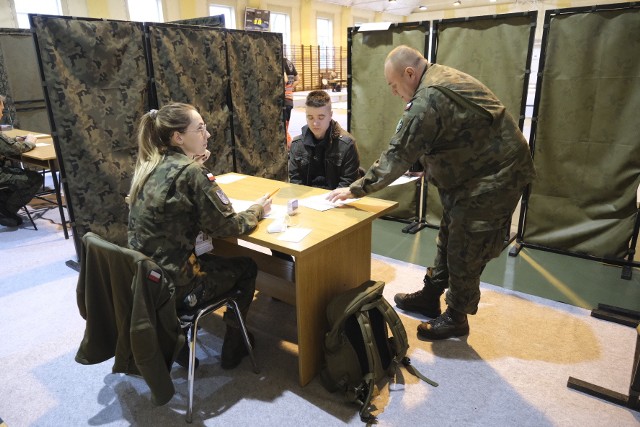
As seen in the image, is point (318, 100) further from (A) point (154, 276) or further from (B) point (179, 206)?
(A) point (154, 276)

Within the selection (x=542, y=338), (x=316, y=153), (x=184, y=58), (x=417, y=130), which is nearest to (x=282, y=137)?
(x=184, y=58)

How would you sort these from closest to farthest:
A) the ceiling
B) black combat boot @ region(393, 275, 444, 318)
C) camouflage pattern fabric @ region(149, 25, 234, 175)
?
1. black combat boot @ region(393, 275, 444, 318)
2. camouflage pattern fabric @ region(149, 25, 234, 175)
3. the ceiling

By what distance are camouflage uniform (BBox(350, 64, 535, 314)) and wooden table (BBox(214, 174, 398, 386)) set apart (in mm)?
200

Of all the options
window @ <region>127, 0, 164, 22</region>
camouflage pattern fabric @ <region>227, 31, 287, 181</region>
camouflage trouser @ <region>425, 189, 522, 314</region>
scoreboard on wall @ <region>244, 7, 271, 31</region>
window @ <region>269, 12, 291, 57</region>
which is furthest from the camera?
window @ <region>269, 12, 291, 57</region>

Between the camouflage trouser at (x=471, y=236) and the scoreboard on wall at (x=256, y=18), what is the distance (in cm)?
1172

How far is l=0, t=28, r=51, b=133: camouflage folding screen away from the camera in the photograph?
17.7 feet

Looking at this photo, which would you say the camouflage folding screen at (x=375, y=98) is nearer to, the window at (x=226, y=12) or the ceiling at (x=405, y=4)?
the window at (x=226, y=12)

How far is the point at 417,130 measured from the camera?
76.0 inches

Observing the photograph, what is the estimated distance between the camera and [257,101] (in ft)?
Answer: 13.6

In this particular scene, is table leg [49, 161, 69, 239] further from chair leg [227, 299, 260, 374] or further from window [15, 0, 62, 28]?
window [15, 0, 62, 28]

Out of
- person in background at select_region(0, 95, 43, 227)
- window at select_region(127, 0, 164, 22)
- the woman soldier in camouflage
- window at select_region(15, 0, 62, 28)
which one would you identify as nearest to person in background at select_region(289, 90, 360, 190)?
the woman soldier in camouflage

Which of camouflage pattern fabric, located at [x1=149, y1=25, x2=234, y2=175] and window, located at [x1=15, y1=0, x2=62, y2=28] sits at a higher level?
window, located at [x1=15, y1=0, x2=62, y2=28]

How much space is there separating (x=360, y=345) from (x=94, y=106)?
2.39 metres

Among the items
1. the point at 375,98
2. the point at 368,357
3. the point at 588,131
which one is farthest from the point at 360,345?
the point at 375,98
